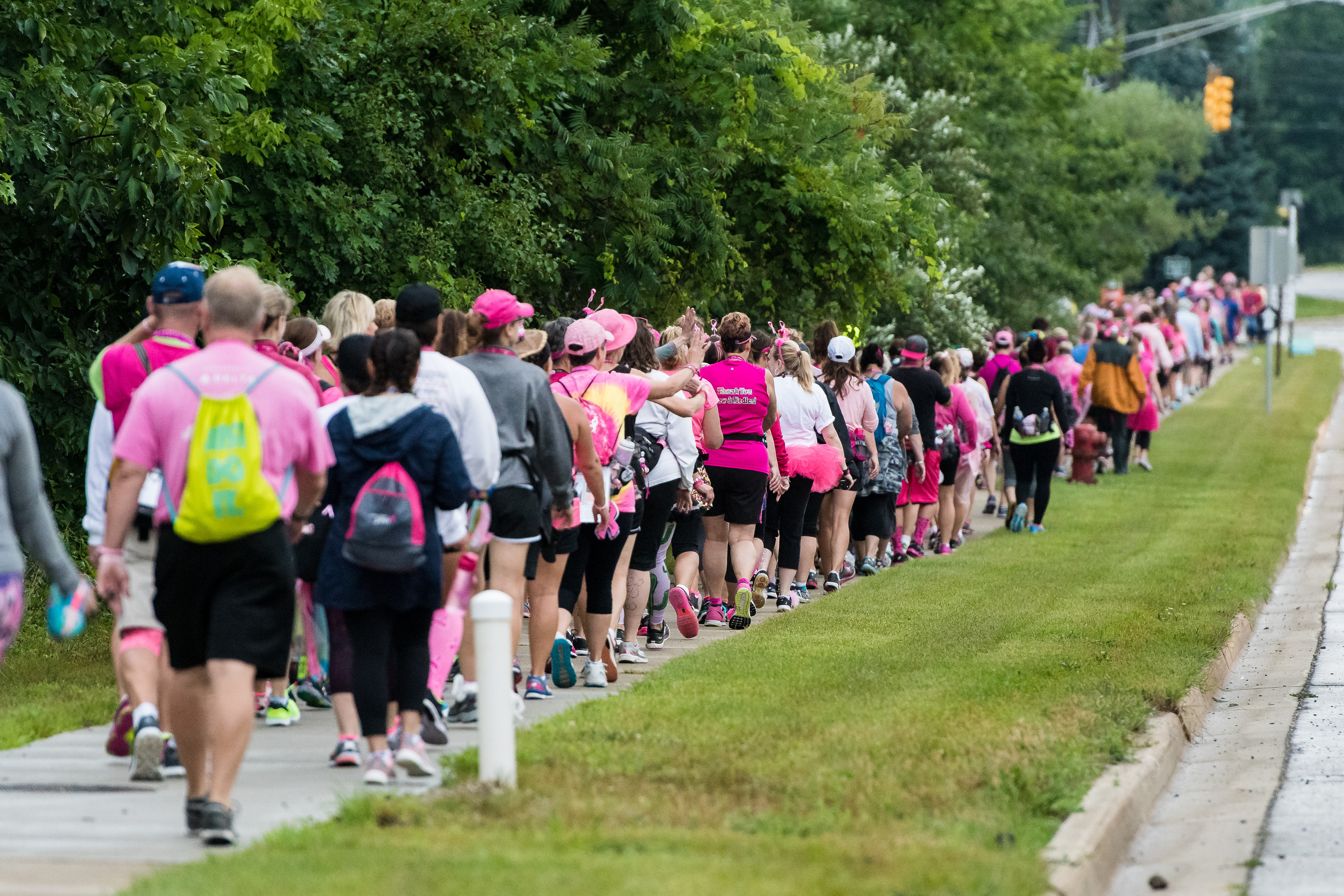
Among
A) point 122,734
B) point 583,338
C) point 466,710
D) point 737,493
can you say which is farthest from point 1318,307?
point 122,734

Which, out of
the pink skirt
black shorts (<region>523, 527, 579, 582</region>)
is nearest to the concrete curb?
black shorts (<region>523, 527, 579, 582</region>)

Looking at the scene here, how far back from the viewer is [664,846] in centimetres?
602

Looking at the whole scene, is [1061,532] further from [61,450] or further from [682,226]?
[61,450]

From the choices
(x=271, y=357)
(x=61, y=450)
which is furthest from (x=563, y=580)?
(x=61, y=450)

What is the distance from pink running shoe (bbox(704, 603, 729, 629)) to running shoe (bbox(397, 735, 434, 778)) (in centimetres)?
561

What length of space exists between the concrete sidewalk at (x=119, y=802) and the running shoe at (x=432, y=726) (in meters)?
0.04

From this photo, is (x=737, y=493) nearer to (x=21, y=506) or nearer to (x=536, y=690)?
(x=536, y=690)

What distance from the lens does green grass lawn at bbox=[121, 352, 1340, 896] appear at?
5.65 metres

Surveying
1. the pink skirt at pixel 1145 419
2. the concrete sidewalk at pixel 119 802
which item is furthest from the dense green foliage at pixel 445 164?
the pink skirt at pixel 1145 419

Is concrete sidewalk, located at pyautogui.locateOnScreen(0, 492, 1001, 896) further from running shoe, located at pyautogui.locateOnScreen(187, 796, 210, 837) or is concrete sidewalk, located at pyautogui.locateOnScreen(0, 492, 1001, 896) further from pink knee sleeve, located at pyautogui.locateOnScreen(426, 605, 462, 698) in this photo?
pink knee sleeve, located at pyautogui.locateOnScreen(426, 605, 462, 698)

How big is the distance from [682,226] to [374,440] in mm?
9329

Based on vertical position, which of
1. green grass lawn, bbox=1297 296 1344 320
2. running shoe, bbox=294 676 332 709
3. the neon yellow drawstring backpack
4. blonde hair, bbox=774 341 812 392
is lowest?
green grass lawn, bbox=1297 296 1344 320

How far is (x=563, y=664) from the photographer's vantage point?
381 inches

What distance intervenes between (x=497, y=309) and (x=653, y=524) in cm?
274
